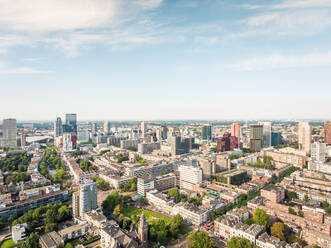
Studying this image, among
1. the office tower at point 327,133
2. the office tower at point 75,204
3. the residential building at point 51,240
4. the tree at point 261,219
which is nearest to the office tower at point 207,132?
the office tower at point 327,133

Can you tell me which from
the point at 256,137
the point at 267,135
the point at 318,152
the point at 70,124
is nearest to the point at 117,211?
the point at 318,152

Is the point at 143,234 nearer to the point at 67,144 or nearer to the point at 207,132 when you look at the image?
the point at 67,144

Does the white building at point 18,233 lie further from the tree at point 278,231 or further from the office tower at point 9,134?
the office tower at point 9,134

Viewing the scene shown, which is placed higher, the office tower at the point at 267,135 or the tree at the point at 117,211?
the office tower at the point at 267,135

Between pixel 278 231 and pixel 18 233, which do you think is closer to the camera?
pixel 278 231

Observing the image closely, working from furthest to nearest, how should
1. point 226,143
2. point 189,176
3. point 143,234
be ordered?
1. point 226,143
2. point 189,176
3. point 143,234

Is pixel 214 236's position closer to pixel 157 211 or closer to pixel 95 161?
pixel 157 211
